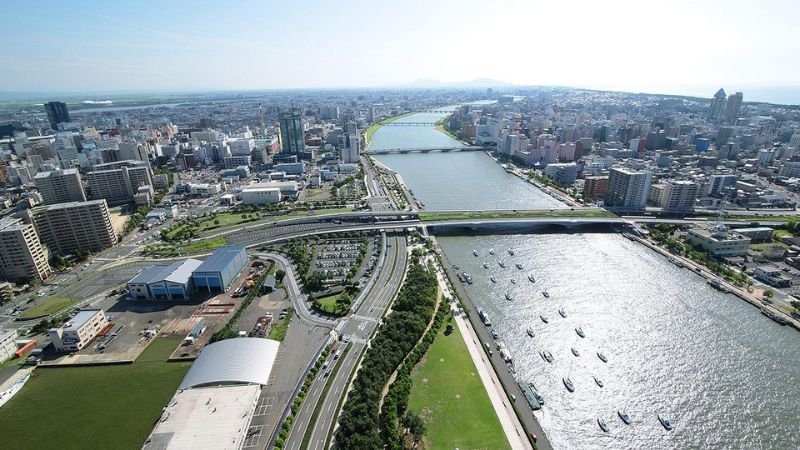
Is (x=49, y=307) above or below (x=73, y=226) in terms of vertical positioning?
below

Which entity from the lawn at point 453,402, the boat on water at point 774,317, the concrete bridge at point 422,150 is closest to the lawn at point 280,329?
the lawn at point 453,402

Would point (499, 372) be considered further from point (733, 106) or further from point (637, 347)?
point (733, 106)

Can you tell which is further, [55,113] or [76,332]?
[55,113]

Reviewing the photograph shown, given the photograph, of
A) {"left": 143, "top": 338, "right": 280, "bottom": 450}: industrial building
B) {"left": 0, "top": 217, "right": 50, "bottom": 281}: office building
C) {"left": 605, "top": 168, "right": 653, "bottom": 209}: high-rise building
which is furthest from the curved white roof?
{"left": 605, "top": 168, "right": 653, "bottom": 209}: high-rise building

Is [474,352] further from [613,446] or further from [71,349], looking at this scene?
[71,349]

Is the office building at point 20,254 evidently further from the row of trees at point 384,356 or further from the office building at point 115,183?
the row of trees at point 384,356

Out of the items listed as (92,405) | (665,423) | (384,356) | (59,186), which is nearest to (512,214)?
(665,423)

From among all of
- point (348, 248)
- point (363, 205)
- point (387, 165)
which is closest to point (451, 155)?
point (387, 165)
